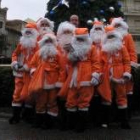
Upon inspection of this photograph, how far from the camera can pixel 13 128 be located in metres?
9.47

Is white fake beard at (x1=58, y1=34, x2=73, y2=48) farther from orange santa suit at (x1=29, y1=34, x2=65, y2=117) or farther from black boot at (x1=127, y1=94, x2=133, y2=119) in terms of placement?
black boot at (x1=127, y1=94, x2=133, y2=119)

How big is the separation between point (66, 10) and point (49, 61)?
460 cm

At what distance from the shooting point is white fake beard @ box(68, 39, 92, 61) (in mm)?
9070

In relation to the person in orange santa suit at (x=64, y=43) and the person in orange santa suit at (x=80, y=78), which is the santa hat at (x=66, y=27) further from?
the person in orange santa suit at (x=80, y=78)

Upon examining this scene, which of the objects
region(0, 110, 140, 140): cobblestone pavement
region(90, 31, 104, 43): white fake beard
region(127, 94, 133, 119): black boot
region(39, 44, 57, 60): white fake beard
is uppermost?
region(90, 31, 104, 43): white fake beard

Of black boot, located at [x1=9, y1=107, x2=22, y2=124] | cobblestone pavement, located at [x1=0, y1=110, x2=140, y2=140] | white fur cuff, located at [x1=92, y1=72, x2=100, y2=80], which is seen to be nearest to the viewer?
cobblestone pavement, located at [x1=0, y1=110, x2=140, y2=140]

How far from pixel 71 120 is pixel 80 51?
1.25m

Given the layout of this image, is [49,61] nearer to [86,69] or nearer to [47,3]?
[86,69]

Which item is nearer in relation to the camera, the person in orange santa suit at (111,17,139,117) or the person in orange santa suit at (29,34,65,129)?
the person in orange santa suit at (29,34,65,129)

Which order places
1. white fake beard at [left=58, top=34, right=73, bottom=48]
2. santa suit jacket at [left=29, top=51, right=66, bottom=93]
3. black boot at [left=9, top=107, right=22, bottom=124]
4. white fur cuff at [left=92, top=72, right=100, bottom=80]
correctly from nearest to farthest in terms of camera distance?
white fur cuff at [left=92, top=72, right=100, bottom=80] < santa suit jacket at [left=29, top=51, right=66, bottom=93] < white fake beard at [left=58, top=34, right=73, bottom=48] < black boot at [left=9, top=107, right=22, bottom=124]

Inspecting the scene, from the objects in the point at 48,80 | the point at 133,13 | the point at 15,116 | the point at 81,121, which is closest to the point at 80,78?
the point at 48,80

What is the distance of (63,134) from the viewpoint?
875 centimetres

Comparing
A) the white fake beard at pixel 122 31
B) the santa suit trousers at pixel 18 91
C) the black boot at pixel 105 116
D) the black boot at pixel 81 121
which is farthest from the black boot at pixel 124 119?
the santa suit trousers at pixel 18 91

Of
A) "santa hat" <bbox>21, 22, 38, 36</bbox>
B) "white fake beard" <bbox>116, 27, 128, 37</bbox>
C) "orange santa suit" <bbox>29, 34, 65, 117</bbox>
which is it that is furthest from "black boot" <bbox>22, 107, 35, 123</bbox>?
"white fake beard" <bbox>116, 27, 128, 37</bbox>
